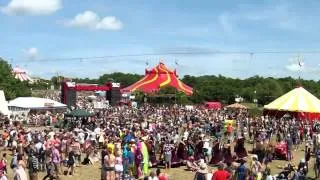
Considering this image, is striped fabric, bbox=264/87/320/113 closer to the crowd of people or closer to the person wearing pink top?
the crowd of people

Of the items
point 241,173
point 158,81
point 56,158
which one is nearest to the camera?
point 241,173

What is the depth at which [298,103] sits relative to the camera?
93.8 feet

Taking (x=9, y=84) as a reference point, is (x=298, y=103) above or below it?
below

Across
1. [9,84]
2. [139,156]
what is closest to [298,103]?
[139,156]

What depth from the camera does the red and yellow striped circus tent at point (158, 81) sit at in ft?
195

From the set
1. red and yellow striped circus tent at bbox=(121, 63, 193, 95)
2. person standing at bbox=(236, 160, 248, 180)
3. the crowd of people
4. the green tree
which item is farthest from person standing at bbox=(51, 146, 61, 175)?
red and yellow striped circus tent at bbox=(121, 63, 193, 95)

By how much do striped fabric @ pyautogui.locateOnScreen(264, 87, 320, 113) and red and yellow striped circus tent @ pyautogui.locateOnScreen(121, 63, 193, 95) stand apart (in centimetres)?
3053

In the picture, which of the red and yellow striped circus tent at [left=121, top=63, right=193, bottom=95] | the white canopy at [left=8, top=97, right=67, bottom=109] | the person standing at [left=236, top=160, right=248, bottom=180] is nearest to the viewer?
the person standing at [left=236, top=160, right=248, bottom=180]

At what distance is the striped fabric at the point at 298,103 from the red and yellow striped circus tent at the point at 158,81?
3053cm

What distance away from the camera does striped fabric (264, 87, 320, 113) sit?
1112 inches

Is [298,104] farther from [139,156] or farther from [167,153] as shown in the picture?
[139,156]

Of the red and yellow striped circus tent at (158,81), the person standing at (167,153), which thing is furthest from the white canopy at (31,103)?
the red and yellow striped circus tent at (158,81)

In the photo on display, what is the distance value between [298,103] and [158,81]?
33.2 m

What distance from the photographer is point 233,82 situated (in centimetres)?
10600
